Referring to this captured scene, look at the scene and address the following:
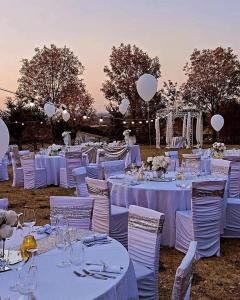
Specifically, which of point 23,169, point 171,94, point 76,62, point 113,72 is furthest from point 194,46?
point 23,169

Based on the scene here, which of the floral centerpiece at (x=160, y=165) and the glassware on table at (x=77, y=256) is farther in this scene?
the floral centerpiece at (x=160, y=165)

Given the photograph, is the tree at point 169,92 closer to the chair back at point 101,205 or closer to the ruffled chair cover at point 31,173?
the ruffled chair cover at point 31,173

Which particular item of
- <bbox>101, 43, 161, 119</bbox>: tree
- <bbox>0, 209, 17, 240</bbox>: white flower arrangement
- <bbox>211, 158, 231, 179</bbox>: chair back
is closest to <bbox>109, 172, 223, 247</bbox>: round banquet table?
<bbox>211, 158, 231, 179</bbox>: chair back

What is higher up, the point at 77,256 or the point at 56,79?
the point at 56,79

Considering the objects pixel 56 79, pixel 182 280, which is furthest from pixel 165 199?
pixel 56 79

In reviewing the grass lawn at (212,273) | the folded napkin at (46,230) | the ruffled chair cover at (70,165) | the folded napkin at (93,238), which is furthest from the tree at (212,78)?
the folded napkin at (93,238)

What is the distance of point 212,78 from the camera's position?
29.3m

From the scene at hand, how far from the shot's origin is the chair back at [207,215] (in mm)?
5023

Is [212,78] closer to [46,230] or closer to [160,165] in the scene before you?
[160,165]

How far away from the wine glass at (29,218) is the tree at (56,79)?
78.4 ft

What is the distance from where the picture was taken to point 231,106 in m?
28.2

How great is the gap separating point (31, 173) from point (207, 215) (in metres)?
6.49

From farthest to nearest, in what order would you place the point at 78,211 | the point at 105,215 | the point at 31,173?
the point at 31,173 → the point at 105,215 → the point at 78,211

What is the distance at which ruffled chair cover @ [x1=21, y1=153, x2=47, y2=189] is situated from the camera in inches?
419
